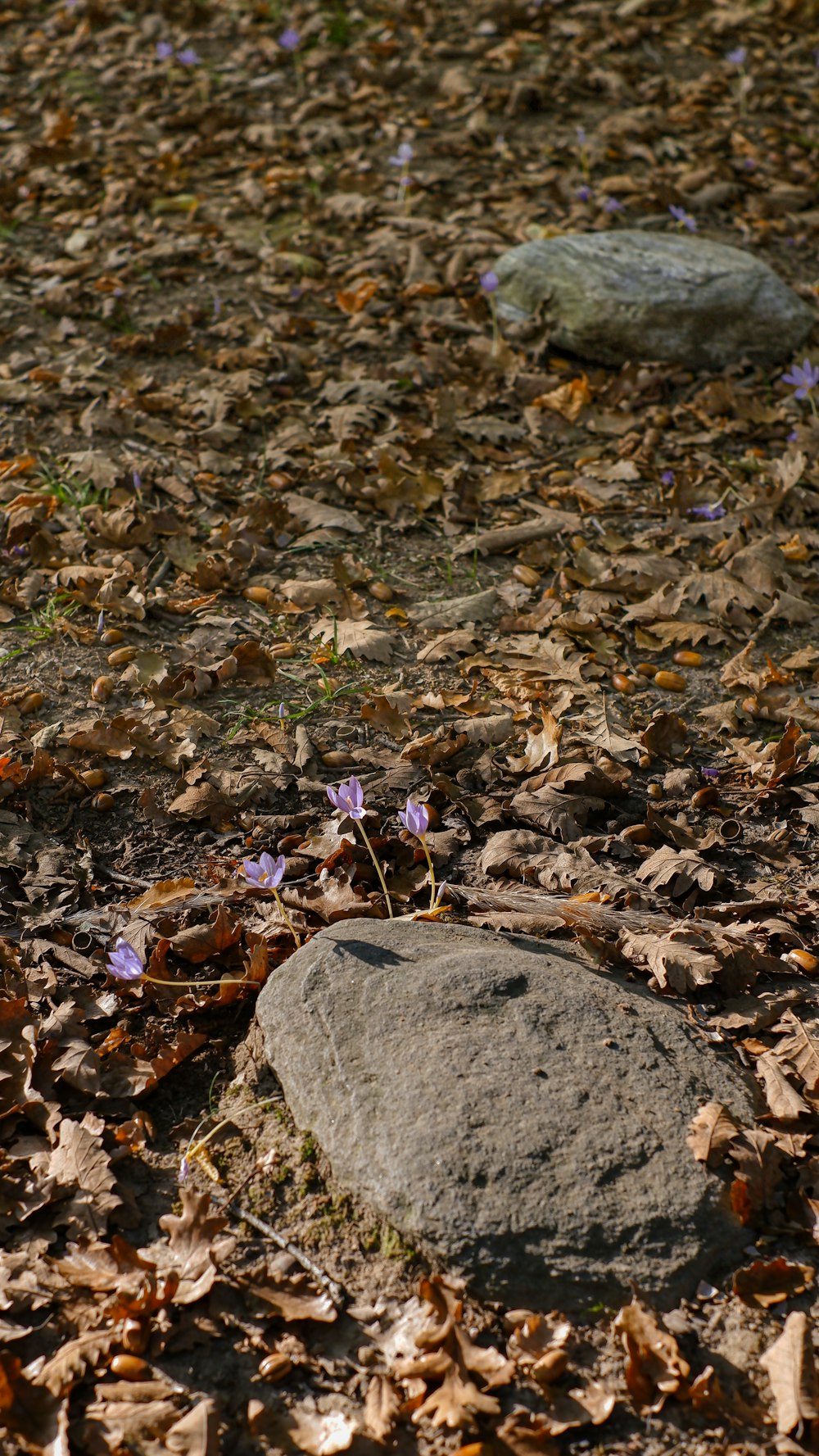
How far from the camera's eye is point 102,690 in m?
3.70

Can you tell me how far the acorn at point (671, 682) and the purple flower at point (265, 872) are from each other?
1.73 meters

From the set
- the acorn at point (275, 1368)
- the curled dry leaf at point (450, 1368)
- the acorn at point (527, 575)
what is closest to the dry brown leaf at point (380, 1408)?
the curled dry leaf at point (450, 1368)

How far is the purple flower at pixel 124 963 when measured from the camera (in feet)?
8.59

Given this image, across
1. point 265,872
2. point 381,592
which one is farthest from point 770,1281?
point 381,592

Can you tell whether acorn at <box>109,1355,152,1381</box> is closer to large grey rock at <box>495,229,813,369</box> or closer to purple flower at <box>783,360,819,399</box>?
purple flower at <box>783,360,819,399</box>

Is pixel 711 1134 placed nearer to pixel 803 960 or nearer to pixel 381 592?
pixel 803 960

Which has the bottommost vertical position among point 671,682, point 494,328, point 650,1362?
point 671,682

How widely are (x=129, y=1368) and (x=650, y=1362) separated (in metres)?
0.98

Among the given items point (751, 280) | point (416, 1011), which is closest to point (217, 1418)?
point (416, 1011)

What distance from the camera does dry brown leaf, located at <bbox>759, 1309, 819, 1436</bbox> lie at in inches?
78.5

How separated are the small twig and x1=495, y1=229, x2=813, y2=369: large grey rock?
14.6ft

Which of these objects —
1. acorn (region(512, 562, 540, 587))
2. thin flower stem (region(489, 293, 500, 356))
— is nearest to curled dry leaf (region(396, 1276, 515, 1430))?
acorn (region(512, 562, 540, 587))

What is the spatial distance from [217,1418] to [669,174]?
6870 millimetres

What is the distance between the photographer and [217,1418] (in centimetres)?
204
